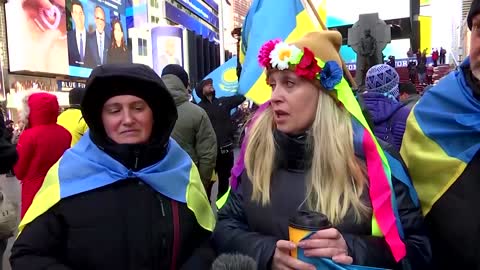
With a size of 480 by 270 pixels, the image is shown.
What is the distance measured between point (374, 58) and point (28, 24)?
30.0 metres

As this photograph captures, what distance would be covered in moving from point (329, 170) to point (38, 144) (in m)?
3.27

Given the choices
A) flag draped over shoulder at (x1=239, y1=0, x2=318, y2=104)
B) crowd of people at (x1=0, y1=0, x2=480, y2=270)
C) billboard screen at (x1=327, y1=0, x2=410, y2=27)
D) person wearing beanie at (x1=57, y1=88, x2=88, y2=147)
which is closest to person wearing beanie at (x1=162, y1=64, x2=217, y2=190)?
flag draped over shoulder at (x1=239, y1=0, x2=318, y2=104)

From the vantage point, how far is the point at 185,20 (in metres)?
78.3

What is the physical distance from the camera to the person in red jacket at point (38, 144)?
14.8ft

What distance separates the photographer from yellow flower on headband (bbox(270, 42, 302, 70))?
6.72 feet

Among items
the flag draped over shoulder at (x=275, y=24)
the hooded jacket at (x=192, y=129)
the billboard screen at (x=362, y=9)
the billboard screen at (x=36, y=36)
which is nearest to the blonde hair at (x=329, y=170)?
the flag draped over shoulder at (x=275, y=24)

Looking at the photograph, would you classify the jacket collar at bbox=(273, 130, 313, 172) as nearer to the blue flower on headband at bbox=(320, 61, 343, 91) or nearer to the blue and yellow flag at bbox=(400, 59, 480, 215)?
the blue flower on headband at bbox=(320, 61, 343, 91)

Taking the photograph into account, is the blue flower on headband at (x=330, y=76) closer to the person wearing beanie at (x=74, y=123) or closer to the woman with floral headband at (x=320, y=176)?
the woman with floral headband at (x=320, y=176)

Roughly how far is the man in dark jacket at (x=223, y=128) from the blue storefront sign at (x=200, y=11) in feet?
241

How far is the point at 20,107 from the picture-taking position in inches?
193

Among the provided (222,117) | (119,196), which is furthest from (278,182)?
(222,117)

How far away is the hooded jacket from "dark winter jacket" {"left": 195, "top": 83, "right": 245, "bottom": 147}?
1301 millimetres

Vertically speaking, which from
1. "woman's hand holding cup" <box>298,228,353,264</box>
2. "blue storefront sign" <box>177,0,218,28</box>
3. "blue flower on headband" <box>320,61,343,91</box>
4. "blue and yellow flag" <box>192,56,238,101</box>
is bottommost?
"woman's hand holding cup" <box>298,228,353,264</box>

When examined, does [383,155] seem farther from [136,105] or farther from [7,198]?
[7,198]
